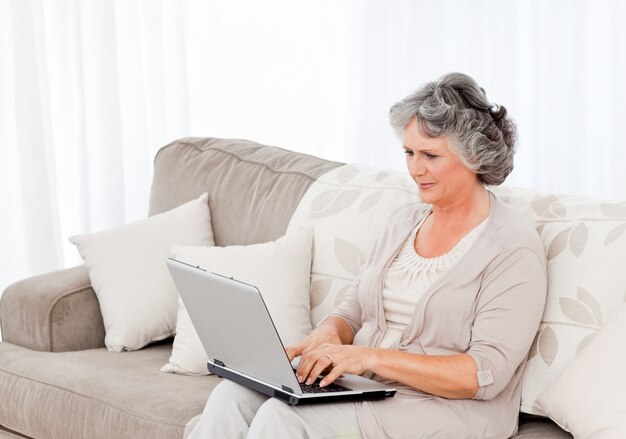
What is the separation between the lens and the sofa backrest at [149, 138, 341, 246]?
2.94m

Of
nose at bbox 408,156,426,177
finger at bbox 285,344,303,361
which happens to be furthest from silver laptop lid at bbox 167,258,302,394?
nose at bbox 408,156,426,177

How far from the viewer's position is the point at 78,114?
13.1ft

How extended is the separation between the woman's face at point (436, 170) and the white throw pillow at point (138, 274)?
935 millimetres

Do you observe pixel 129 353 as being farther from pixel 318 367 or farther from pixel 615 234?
pixel 615 234

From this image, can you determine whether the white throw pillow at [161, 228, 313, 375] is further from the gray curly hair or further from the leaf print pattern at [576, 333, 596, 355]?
the leaf print pattern at [576, 333, 596, 355]

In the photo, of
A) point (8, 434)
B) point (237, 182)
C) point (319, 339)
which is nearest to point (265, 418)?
point (319, 339)

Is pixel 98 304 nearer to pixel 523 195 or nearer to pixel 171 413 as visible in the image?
pixel 171 413

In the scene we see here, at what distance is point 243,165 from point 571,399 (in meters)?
1.38

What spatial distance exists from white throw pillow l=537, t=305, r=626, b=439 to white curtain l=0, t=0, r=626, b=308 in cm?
179

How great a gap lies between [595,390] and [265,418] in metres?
0.65

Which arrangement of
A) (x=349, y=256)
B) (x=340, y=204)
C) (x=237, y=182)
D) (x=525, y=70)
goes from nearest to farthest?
(x=349, y=256) < (x=340, y=204) < (x=237, y=182) < (x=525, y=70)

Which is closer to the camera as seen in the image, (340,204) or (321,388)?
(321,388)

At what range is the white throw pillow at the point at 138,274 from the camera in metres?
2.85

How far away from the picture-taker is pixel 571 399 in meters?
2.04
